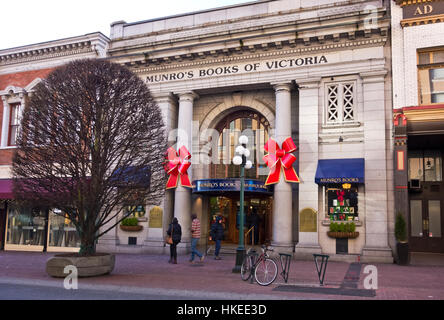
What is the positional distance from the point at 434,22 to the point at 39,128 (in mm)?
15084

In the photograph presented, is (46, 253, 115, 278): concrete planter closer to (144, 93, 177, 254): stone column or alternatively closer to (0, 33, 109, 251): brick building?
(144, 93, 177, 254): stone column

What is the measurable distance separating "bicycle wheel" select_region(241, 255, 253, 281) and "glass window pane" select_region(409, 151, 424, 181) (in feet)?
38.1

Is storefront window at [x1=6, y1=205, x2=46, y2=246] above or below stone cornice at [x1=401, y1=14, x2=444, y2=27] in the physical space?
below

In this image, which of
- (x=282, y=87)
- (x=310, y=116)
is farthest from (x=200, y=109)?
(x=310, y=116)

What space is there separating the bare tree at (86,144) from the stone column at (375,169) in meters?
9.05

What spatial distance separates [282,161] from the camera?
18156 mm

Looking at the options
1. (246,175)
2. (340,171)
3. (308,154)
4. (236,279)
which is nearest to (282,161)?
(308,154)

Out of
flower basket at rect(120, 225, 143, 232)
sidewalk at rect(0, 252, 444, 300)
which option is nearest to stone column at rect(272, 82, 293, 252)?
sidewalk at rect(0, 252, 444, 300)

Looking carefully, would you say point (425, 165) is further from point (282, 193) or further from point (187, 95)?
point (187, 95)

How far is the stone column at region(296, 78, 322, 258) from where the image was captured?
17.4 metres

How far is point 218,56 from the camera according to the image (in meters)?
20.0

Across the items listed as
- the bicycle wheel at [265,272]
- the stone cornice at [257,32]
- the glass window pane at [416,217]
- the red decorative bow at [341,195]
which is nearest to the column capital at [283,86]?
the stone cornice at [257,32]

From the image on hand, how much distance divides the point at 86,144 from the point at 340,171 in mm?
10140
